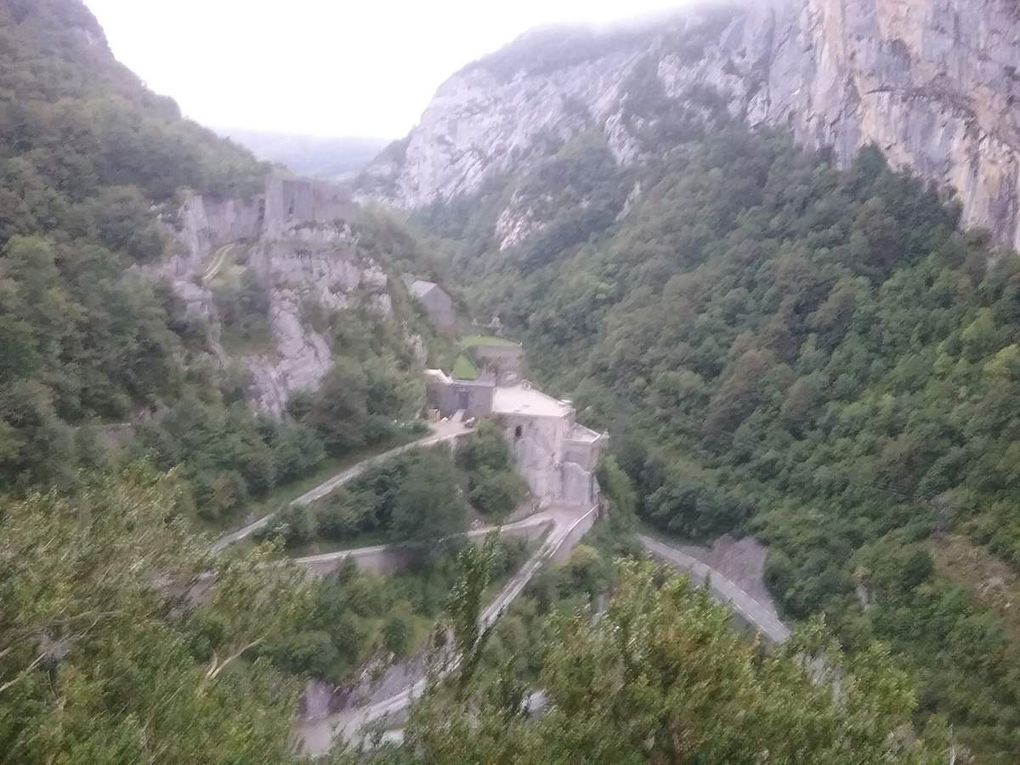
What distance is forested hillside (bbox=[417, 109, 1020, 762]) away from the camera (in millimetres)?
25359

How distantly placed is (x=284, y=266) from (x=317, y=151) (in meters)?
78.5

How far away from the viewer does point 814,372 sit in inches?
1467

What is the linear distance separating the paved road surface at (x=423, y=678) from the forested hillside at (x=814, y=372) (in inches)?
364

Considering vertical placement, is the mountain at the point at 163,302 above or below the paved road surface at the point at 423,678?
above

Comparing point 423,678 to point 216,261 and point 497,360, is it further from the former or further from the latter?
point 497,360

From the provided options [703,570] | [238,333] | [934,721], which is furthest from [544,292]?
[934,721]

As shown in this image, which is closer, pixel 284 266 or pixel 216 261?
pixel 284 266

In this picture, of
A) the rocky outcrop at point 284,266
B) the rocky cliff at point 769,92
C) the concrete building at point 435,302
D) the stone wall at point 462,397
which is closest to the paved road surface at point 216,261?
the rocky outcrop at point 284,266

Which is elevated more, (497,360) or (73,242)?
(73,242)

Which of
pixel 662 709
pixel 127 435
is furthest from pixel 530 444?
pixel 662 709

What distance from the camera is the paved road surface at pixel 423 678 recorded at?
15039 millimetres

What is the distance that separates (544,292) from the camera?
2179 inches

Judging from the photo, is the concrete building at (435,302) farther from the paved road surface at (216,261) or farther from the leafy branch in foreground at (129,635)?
the leafy branch in foreground at (129,635)

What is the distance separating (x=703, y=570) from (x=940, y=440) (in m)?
10.0
